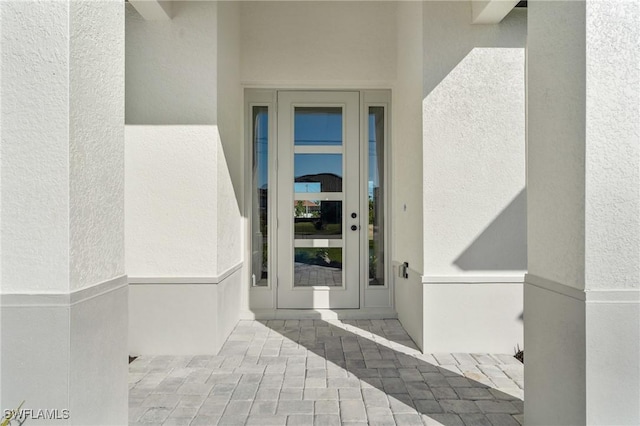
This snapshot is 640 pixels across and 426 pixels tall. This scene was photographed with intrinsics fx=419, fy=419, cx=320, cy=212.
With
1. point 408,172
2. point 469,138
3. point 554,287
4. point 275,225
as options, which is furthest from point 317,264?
point 554,287

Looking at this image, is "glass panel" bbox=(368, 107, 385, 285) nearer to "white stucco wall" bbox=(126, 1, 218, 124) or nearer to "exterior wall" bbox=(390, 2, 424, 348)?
"exterior wall" bbox=(390, 2, 424, 348)

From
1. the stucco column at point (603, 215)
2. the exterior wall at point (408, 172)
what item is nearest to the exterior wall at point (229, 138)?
the exterior wall at point (408, 172)

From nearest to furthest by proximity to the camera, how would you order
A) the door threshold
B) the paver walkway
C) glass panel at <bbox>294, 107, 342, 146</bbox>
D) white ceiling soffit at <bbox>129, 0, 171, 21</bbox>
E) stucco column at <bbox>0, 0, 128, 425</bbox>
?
stucco column at <bbox>0, 0, 128, 425</bbox>
the paver walkway
white ceiling soffit at <bbox>129, 0, 171, 21</bbox>
the door threshold
glass panel at <bbox>294, 107, 342, 146</bbox>

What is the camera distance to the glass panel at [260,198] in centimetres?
497

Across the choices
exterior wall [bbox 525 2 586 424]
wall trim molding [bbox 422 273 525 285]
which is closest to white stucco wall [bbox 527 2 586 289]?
exterior wall [bbox 525 2 586 424]

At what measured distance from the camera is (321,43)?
4770 mm

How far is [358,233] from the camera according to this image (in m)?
4.99

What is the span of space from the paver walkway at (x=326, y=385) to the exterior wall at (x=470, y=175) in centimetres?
37

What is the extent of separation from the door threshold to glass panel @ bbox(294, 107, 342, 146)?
1.98 meters

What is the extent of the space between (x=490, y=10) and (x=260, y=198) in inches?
119

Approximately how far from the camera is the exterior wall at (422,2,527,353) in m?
3.70

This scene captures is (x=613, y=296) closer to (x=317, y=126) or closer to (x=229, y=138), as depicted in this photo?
(x=229, y=138)

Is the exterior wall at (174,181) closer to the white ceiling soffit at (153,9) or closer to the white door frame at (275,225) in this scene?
the white ceiling soffit at (153,9)

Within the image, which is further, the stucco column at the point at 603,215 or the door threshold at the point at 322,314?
Result: the door threshold at the point at 322,314
